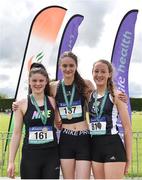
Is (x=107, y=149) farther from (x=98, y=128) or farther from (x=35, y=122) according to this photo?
(x=35, y=122)

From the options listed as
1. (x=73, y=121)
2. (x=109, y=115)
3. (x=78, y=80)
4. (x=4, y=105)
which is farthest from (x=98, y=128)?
(x=4, y=105)

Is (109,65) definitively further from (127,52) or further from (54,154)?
(127,52)

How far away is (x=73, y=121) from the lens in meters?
4.68

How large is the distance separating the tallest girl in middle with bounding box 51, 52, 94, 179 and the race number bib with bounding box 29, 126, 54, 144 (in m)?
0.22

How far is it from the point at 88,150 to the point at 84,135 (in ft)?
0.52

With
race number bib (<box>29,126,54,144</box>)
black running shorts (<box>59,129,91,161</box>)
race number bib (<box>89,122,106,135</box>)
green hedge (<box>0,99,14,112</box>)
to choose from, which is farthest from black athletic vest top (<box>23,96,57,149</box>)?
green hedge (<box>0,99,14,112</box>)

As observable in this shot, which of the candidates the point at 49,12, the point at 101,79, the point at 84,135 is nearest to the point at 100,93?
the point at 101,79

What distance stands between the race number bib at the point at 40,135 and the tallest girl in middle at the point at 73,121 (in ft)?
0.72

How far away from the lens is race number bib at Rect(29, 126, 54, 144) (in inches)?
175

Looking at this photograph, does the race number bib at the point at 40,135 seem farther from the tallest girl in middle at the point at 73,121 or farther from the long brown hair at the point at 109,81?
the long brown hair at the point at 109,81

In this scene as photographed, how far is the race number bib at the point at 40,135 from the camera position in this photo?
4.43 metres

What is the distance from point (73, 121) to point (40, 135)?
1.42ft

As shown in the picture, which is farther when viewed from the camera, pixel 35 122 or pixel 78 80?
pixel 78 80

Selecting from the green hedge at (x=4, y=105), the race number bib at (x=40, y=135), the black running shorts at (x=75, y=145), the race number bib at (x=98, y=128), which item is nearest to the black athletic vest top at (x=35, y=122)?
the race number bib at (x=40, y=135)
